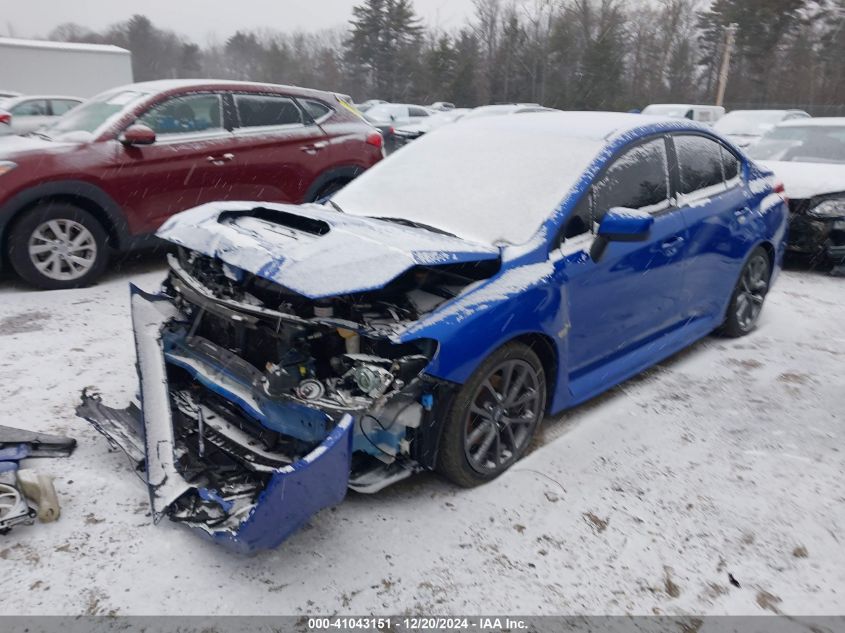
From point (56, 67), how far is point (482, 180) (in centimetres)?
2581

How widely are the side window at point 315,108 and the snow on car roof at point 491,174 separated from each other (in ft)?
9.69

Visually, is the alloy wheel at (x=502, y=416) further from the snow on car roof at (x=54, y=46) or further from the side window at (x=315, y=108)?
the snow on car roof at (x=54, y=46)

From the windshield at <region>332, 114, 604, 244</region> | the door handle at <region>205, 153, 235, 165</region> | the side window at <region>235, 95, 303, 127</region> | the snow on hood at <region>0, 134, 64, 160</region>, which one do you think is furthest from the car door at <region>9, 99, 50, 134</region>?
the windshield at <region>332, 114, 604, 244</region>

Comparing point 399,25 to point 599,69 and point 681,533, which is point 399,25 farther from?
point 681,533

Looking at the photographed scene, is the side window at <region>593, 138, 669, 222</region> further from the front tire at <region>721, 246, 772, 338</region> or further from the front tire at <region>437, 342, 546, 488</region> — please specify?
the front tire at <region>721, 246, 772, 338</region>

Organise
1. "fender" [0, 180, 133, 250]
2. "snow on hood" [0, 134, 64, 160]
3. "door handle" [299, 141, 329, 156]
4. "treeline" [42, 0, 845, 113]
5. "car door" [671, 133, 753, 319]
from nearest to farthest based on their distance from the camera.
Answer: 1. "car door" [671, 133, 753, 319]
2. "fender" [0, 180, 133, 250]
3. "snow on hood" [0, 134, 64, 160]
4. "door handle" [299, 141, 329, 156]
5. "treeline" [42, 0, 845, 113]

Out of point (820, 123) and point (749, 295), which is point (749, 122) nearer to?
point (820, 123)

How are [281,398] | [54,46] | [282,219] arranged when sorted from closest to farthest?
[281,398] → [282,219] → [54,46]

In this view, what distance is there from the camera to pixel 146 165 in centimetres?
570

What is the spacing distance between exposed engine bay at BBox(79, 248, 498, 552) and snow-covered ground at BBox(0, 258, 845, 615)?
0.25 meters

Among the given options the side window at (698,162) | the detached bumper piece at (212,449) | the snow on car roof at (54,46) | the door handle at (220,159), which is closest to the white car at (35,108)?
the door handle at (220,159)

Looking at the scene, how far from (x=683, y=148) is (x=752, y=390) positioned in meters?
1.64

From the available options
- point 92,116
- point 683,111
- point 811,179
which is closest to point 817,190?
point 811,179

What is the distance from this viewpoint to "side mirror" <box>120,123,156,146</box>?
551 cm
